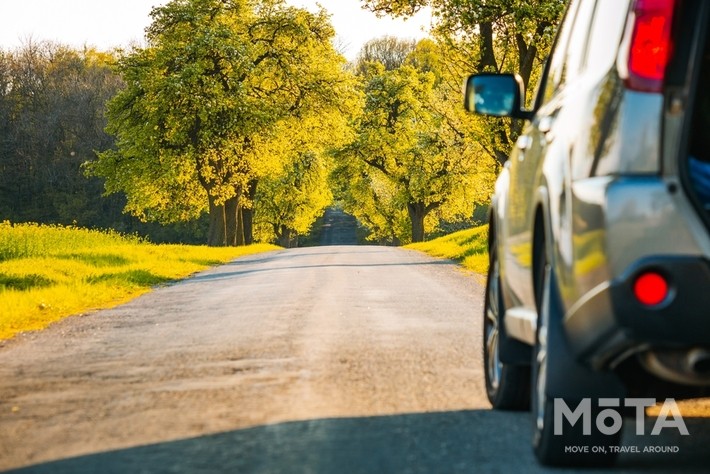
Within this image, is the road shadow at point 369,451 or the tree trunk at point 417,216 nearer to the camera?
the road shadow at point 369,451

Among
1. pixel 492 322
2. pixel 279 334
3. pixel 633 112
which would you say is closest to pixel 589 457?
pixel 633 112

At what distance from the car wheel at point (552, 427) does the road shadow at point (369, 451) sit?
63 mm

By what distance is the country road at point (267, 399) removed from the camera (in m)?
5.14

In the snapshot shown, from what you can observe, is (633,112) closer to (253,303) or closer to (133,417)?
(133,417)

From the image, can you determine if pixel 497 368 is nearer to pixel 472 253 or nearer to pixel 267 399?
pixel 267 399

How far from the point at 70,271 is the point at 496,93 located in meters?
15.7

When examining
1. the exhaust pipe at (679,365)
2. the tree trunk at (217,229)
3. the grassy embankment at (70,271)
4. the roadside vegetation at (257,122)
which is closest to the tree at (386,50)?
the roadside vegetation at (257,122)

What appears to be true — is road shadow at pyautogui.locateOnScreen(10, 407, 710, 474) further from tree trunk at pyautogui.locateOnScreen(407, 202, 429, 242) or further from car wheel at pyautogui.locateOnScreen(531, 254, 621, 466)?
tree trunk at pyautogui.locateOnScreen(407, 202, 429, 242)

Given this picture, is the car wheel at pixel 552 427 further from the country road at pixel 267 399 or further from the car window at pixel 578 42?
the car window at pixel 578 42

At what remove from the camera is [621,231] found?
3.93 m

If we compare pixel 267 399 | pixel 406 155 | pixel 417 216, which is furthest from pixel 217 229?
pixel 267 399

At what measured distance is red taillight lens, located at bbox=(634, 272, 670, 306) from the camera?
3871 mm

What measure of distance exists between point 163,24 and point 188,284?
91.5 ft

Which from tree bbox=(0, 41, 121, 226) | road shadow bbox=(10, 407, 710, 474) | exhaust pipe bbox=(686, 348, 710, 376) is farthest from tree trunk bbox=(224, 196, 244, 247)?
exhaust pipe bbox=(686, 348, 710, 376)
